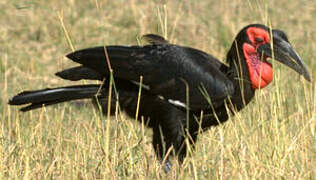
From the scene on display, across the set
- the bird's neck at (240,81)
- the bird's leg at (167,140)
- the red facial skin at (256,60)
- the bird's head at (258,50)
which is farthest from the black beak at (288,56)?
the bird's leg at (167,140)

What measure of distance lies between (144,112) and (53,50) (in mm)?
3260

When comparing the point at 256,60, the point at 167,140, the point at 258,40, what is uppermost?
the point at 258,40

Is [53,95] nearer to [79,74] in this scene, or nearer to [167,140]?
[79,74]

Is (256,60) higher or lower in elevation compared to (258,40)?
lower

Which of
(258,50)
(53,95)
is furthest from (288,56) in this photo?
(53,95)

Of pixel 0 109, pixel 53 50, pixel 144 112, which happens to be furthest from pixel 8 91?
pixel 144 112

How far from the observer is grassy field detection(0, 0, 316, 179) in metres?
4.55

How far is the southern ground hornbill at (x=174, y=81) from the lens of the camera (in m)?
5.34

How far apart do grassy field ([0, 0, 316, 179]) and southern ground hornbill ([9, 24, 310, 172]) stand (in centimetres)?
11

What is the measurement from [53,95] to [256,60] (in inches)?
51.7

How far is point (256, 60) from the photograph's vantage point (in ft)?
18.0

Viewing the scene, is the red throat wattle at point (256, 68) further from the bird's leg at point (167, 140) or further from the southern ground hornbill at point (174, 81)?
the bird's leg at point (167, 140)

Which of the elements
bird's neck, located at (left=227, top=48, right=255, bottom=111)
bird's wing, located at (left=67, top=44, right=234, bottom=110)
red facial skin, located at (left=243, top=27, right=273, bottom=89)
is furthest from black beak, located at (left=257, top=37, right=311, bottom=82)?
bird's wing, located at (left=67, top=44, right=234, bottom=110)

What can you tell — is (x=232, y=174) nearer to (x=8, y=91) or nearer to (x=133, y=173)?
(x=133, y=173)
